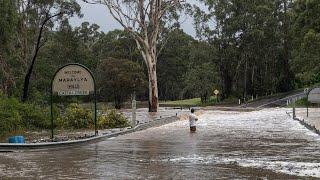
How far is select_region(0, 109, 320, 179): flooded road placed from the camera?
1183 centimetres

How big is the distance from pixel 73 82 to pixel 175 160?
9030 mm

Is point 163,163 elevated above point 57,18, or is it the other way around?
point 57,18

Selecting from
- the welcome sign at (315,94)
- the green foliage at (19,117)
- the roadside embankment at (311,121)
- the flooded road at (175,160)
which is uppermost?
the welcome sign at (315,94)

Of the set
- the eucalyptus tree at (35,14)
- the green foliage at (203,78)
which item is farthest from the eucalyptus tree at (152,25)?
the green foliage at (203,78)

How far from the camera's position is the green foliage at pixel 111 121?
2839 cm

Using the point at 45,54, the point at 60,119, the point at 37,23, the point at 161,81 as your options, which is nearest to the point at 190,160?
the point at 60,119

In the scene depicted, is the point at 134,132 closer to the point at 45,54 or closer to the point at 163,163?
the point at 163,163

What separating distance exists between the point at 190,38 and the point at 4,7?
77.0 m

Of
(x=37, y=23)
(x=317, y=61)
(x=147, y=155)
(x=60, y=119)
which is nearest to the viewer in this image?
(x=147, y=155)

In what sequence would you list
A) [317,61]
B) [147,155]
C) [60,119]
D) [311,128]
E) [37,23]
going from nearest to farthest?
[147,155] → [311,128] → [60,119] → [317,61] → [37,23]

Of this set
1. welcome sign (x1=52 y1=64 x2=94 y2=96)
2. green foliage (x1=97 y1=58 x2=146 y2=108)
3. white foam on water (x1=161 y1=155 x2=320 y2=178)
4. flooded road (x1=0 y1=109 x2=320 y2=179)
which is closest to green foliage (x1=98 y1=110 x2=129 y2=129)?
welcome sign (x1=52 y1=64 x2=94 y2=96)

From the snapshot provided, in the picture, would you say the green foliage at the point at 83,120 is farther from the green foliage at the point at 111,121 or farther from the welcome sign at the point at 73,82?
the welcome sign at the point at 73,82

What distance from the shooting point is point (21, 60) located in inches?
2283

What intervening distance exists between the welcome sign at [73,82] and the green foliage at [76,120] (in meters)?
6.25
